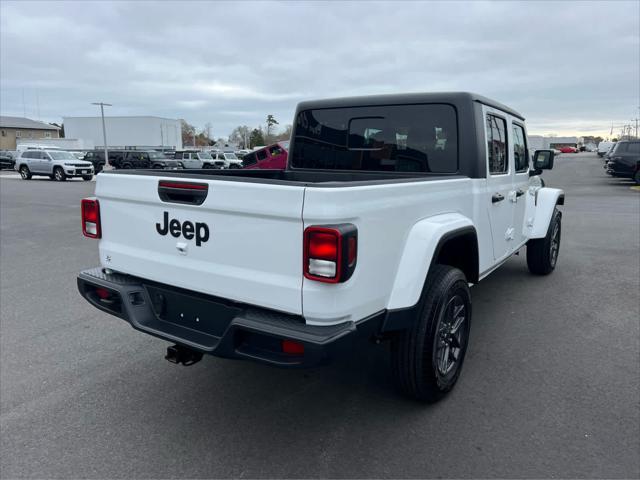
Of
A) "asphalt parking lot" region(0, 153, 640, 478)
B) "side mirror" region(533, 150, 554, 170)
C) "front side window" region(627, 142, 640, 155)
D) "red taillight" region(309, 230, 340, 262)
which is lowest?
"asphalt parking lot" region(0, 153, 640, 478)

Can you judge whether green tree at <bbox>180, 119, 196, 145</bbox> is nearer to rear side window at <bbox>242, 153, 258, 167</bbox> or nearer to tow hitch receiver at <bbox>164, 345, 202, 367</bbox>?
rear side window at <bbox>242, 153, 258, 167</bbox>

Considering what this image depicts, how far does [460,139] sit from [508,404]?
6.39ft

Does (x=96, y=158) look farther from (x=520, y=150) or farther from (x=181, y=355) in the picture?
(x=181, y=355)

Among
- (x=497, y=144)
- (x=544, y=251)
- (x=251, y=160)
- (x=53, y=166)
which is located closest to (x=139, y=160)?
(x=53, y=166)

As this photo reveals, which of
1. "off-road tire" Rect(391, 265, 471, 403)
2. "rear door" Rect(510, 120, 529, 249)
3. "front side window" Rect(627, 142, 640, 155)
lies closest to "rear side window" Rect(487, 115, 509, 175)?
"rear door" Rect(510, 120, 529, 249)

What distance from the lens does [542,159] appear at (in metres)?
5.89

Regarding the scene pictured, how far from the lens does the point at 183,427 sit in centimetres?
316

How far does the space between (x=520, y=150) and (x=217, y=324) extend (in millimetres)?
3919

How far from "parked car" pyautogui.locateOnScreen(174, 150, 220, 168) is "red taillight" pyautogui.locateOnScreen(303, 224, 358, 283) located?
3527 cm

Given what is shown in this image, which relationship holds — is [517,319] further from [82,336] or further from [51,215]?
[51,215]

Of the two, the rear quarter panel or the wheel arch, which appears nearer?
the rear quarter panel

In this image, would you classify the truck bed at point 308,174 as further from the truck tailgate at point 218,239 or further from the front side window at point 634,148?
the front side window at point 634,148

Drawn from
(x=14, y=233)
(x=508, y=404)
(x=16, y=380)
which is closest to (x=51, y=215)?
(x=14, y=233)

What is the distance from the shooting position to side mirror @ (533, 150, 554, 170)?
19.3 ft
